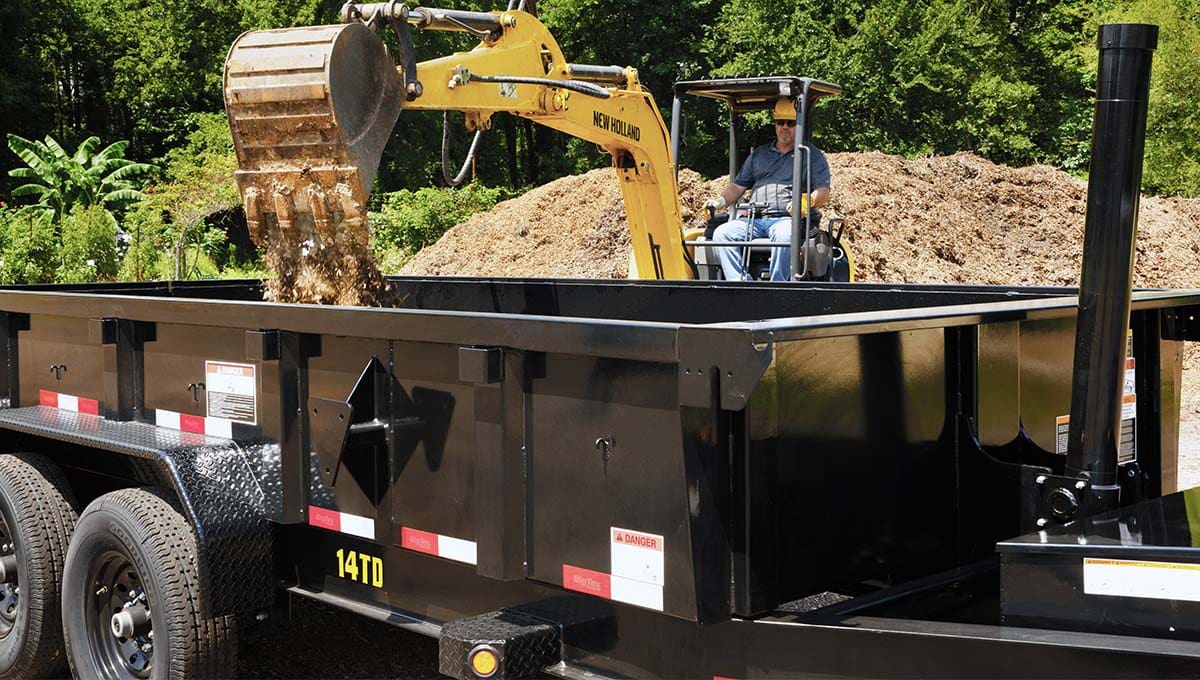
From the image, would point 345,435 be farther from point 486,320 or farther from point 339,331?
point 486,320

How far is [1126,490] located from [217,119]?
116 feet

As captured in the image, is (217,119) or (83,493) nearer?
(83,493)

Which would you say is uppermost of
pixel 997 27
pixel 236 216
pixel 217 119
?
pixel 997 27

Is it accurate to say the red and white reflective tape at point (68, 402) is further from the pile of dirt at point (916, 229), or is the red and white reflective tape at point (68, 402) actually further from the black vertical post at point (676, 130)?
the pile of dirt at point (916, 229)

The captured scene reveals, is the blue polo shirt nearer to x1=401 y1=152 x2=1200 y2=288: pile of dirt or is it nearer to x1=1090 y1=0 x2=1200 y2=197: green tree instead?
x1=401 y1=152 x2=1200 y2=288: pile of dirt

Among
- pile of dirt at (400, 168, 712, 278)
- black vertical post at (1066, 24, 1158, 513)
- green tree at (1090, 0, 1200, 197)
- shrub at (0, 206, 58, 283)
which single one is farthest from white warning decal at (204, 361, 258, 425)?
green tree at (1090, 0, 1200, 197)

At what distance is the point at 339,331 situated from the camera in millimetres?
3562

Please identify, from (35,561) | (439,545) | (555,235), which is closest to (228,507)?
(439,545)

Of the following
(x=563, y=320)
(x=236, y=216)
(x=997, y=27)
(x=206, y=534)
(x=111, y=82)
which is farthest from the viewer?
(x=111, y=82)

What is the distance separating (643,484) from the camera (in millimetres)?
2830

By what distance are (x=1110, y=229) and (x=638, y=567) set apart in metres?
1.26

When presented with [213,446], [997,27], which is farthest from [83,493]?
[997,27]

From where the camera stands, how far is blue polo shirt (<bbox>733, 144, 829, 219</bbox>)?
855 cm

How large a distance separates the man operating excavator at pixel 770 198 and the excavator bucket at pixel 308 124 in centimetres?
378
